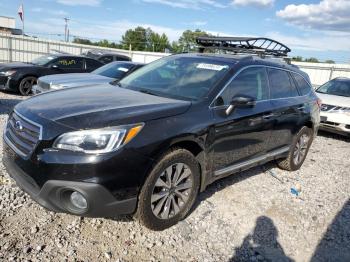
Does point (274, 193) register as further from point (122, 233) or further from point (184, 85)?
point (122, 233)

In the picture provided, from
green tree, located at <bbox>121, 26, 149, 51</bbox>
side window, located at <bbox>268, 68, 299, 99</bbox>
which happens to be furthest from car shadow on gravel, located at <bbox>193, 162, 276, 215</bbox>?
green tree, located at <bbox>121, 26, 149, 51</bbox>

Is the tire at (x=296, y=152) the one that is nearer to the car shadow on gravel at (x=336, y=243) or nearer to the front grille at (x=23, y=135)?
the car shadow on gravel at (x=336, y=243)

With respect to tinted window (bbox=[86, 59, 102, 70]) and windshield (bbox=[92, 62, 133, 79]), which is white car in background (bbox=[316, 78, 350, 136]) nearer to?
windshield (bbox=[92, 62, 133, 79])

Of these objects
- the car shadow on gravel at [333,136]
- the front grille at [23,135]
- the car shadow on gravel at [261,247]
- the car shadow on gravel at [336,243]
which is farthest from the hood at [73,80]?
the car shadow on gravel at [333,136]

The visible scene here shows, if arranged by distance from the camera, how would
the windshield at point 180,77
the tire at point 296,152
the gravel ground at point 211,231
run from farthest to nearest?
the tire at point 296,152, the windshield at point 180,77, the gravel ground at point 211,231

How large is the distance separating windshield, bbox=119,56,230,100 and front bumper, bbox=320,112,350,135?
5609 millimetres

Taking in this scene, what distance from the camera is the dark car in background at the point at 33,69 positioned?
33.3ft

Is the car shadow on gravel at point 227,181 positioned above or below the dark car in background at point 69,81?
below

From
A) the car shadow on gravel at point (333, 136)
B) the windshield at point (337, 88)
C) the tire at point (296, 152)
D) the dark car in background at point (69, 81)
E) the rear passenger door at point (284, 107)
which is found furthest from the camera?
the windshield at point (337, 88)

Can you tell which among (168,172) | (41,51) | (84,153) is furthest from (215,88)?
(41,51)

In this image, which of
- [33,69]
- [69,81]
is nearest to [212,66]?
[69,81]

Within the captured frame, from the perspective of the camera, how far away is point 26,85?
10398 millimetres

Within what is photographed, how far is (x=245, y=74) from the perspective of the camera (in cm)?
433

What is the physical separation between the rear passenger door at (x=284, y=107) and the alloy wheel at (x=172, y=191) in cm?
184
